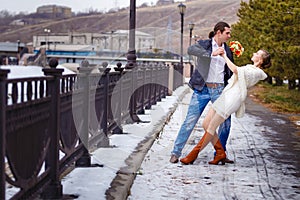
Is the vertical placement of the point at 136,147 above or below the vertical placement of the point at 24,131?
below

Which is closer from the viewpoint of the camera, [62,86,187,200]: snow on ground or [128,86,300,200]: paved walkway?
[62,86,187,200]: snow on ground

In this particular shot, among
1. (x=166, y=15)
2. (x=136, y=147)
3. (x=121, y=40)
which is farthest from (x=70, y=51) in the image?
(x=136, y=147)

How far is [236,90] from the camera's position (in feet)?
24.2

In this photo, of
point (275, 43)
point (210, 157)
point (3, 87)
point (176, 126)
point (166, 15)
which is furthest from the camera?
point (166, 15)

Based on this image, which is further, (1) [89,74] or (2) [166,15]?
(2) [166,15]

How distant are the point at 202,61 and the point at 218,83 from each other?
389 mm

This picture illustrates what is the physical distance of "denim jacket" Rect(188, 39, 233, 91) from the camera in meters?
7.47

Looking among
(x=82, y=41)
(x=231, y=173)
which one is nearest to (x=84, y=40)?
(x=82, y=41)

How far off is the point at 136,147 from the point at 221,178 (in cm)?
197

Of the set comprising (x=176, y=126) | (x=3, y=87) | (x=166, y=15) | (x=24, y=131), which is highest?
(x=166, y=15)

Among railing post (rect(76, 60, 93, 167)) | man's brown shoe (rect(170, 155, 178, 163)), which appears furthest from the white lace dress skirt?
railing post (rect(76, 60, 93, 167))

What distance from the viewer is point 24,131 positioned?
4172 mm

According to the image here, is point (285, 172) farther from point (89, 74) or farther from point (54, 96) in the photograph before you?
point (54, 96)

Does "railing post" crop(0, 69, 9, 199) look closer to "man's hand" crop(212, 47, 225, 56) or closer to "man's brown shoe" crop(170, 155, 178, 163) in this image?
"man's hand" crop(212, 47, 225, 56)
